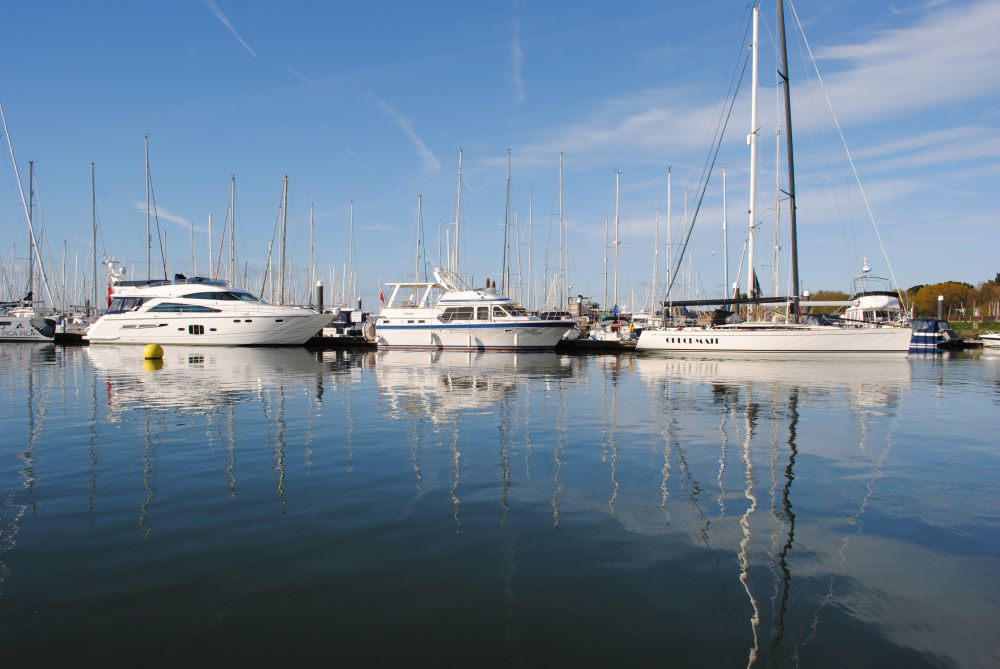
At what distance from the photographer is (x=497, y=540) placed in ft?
21.3

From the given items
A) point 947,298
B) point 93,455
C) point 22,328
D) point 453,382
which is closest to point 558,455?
point 93,455

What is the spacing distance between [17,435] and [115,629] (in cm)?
984

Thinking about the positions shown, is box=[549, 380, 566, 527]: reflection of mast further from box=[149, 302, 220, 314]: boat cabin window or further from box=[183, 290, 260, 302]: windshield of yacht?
box=[149, 302, 220, 314]: boat cabin window

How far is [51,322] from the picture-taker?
61250 millimetres

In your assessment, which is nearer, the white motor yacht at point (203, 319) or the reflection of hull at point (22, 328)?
the white motor yacht at point (203, 319)

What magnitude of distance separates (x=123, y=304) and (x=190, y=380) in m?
36.0

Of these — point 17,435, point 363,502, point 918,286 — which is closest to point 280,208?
point 17,435

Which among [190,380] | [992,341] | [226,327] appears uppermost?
[226,327]

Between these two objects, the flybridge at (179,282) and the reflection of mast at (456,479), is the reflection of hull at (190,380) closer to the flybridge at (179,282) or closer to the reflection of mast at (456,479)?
the reflection of mast at (456,479)

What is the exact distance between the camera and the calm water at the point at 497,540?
4.50m

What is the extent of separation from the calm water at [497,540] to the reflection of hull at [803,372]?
23.6 ft

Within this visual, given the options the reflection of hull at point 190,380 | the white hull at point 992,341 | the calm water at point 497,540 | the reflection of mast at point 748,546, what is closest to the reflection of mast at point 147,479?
the calm water at point 497,540

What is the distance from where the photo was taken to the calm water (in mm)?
4496

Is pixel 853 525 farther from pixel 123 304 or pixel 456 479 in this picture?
pixel 123 304
